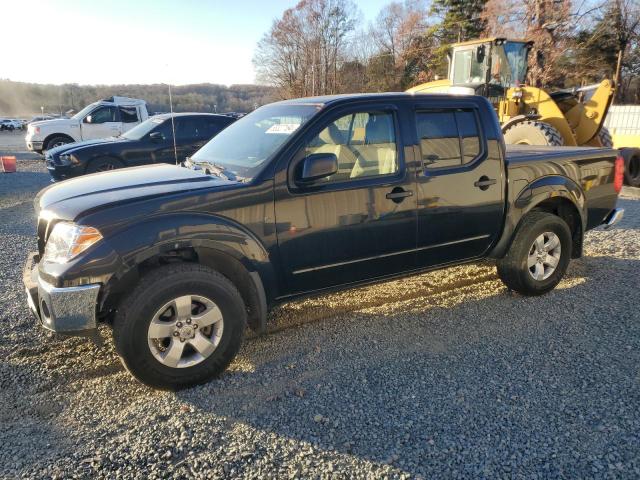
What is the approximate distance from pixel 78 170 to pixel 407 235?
7.91 metres

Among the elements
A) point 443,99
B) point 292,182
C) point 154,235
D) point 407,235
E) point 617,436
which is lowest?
point 617,436

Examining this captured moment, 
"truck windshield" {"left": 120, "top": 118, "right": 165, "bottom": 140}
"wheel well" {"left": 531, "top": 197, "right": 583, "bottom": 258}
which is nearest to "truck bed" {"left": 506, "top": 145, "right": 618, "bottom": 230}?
"wheel well" {"left": 531, "top": 197, "right": 583, "bottom": 258}

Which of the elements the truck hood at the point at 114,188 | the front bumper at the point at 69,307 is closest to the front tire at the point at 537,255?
the truck hood at the point at 114,188

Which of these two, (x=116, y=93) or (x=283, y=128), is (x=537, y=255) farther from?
(x=116, y=93)

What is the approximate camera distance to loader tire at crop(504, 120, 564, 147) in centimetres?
915

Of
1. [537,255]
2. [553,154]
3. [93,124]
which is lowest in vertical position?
[537,255]

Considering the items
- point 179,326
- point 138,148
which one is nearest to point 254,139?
point 179,326

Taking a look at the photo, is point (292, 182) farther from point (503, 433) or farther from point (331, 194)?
point (503, 433)

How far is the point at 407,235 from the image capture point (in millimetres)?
3889

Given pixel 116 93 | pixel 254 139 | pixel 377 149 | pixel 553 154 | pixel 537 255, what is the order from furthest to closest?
pixel 116 93 → pixel 553 154 → pixel 537 255 → pixel 254 139 → pixel 377 149

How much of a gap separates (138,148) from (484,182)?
7.80 meters

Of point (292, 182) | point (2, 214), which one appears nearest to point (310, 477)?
point (292, 182)

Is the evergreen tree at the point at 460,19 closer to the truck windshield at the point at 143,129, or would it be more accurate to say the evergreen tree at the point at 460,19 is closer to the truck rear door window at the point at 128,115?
the truck rear door window at the point at 128,115

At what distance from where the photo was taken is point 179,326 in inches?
122
